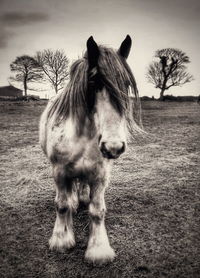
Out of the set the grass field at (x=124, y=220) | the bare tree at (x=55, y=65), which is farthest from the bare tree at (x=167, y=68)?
the grass field at (x=124, y=220)

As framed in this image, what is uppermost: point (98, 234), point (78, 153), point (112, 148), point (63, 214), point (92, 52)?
point (92, 52)

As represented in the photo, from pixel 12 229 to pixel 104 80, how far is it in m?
2.39

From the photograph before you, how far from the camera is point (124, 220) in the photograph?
356 cm

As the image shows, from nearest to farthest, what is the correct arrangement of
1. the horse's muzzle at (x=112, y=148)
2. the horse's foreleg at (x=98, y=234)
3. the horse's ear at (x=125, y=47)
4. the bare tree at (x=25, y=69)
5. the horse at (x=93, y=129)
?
the horse's muzzle at (x=112, y=148), the horse at (x=93, y=129), the horse's ear at (x=125, y=47), the horse's foreleg at (x=98, y=234), the bare tree at (x=25, y=69)

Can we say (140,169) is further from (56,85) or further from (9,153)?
(56,85)

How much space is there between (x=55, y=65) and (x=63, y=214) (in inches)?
1236

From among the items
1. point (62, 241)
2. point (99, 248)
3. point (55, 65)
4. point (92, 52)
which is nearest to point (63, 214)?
point (62, 241)

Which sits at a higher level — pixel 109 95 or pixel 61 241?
pixel 109 95

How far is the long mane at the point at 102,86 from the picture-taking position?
218cm

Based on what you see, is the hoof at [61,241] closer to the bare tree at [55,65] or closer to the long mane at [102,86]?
the long mane at [102,86]

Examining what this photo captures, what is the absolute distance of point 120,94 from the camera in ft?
7.18

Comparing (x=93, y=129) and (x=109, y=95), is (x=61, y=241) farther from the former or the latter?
(x=109, y=95)

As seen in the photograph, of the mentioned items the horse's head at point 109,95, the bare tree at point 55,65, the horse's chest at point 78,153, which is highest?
the bare tree at point 55,65

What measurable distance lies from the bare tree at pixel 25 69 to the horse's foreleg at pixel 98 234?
38936mm
